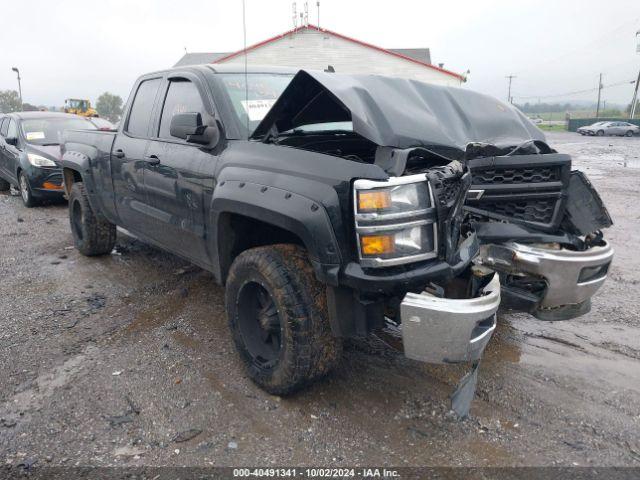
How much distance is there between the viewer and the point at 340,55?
28.2 m

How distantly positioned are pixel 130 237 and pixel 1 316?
106 inches

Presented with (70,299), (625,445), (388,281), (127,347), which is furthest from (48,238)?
(625,445)

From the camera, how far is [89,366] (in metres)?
3.32

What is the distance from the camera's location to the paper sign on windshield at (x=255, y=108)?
11.3 feet

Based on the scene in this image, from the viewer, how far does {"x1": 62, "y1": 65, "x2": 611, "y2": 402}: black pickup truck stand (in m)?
2.37

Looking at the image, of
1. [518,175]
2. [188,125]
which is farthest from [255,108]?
[518,175]

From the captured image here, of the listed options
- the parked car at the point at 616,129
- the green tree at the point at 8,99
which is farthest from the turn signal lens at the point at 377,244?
the green tree at the point at 8,99

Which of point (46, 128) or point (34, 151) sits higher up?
point (46, 128)

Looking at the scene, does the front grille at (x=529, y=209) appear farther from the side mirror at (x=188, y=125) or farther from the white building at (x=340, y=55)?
the white building at (x=340, y=55)

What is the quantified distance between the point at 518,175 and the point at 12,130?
9684 mm

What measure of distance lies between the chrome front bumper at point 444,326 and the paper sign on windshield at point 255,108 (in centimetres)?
177

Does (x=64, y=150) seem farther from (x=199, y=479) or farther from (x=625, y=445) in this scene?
(x=625, y=445)

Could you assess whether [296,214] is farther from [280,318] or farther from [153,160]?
[153,160]

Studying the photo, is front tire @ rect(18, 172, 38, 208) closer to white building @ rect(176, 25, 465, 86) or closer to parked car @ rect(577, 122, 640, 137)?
white building @ rect(176, 25, 465, 86)
